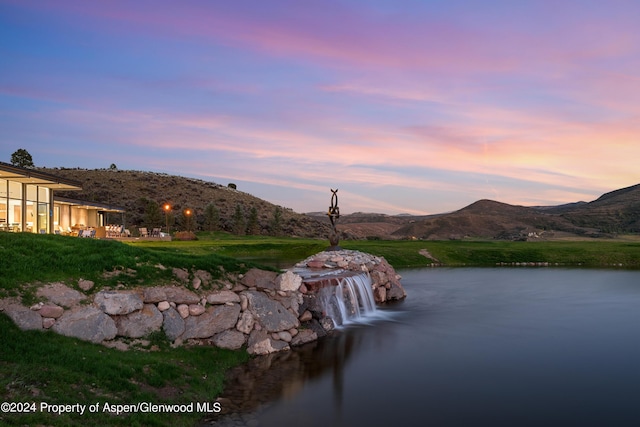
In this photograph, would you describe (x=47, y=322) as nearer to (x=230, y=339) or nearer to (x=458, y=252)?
(x=230, y=339)

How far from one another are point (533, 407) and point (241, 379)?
756cm

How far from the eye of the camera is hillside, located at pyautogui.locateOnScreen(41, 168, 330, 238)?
298 feet

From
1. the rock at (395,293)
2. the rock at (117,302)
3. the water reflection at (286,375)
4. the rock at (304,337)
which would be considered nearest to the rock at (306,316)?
the rock at (304,337)

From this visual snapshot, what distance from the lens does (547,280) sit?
38.0 meters

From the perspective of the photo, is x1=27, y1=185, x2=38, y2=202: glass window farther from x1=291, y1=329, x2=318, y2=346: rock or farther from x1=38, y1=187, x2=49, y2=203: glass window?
x1=291, y1=329, x2=318, y2=346: rock

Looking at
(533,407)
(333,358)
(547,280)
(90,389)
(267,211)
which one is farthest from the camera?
(267,211)

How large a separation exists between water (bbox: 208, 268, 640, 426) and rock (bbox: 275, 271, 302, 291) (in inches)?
91.3

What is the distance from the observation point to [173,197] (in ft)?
340

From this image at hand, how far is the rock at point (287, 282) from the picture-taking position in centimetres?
1734

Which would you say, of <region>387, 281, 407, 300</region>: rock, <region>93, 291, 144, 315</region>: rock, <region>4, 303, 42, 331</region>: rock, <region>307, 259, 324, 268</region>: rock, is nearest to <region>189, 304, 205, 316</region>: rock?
<region>93, 291, 144, 315</region>: rock

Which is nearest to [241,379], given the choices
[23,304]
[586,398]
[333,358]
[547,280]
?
[333,358]

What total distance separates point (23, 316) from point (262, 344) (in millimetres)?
6828

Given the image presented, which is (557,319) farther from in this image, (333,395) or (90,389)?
(90,389)

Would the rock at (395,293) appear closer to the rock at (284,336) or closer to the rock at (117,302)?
the rock at (284,336)
